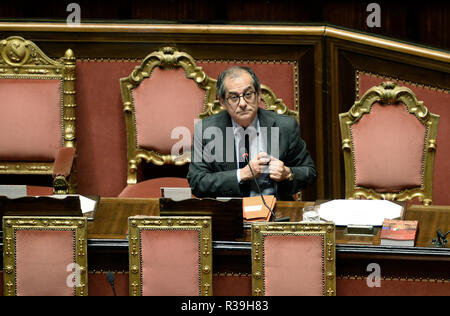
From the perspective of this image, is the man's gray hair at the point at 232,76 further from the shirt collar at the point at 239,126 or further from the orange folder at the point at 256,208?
the orange folder at the point at 256,208

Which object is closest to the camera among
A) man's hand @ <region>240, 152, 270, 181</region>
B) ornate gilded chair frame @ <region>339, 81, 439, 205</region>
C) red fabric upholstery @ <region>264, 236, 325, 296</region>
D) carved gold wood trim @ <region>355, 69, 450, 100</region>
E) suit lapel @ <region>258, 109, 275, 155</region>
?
red fabric upholstery @ <region>264, 236, 325, 296</region>

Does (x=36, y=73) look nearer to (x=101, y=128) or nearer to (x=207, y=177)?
(x=101, y=128)

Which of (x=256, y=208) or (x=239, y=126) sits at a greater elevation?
(x=239, y=126)

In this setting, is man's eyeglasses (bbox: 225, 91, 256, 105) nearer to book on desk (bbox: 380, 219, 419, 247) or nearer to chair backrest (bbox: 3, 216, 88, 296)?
book on desk (bbox: 380, 219, 419, 247)

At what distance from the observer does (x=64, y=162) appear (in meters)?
3.46

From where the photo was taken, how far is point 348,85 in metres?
3.92

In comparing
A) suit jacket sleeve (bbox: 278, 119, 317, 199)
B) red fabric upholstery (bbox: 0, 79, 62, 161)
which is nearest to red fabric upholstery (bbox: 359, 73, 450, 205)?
suit jacket sleeve (bbox: 278, 119, 317, 199)

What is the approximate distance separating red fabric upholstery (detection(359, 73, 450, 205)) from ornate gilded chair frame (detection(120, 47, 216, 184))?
2.35ft

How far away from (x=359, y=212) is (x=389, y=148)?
744 mm

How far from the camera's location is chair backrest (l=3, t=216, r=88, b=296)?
7.63 ft

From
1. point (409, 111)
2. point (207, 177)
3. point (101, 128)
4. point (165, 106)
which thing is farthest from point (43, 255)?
point (101, 128)
